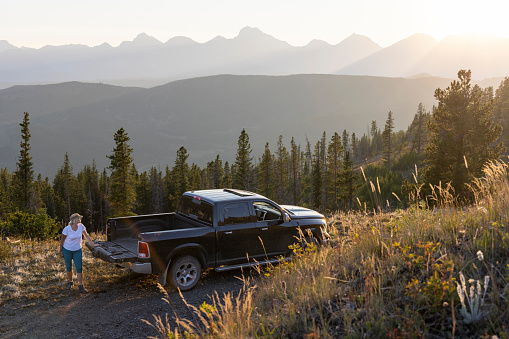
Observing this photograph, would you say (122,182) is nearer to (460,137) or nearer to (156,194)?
(156,194)

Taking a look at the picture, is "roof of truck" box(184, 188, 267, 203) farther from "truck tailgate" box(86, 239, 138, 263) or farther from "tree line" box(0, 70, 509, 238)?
"tree line" box(0, 70, 509, 238)

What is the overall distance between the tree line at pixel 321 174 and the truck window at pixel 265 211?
7.44 m

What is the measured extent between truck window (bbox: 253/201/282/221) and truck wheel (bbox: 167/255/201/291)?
1.98m

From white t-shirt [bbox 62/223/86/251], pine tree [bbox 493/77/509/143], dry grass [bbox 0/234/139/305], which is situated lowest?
dry grass [bbox 0/234/139/305]

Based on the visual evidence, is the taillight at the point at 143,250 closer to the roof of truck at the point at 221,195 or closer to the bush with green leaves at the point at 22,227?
the roof of truck at the point at 221,195

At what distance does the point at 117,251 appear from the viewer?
848 centimetres

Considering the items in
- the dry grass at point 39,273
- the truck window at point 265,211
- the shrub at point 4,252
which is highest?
the truck window at point 265,211

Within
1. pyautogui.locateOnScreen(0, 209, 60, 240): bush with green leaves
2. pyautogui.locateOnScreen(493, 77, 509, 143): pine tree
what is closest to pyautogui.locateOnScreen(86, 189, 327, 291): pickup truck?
pyautogui.locateOnScreen(0, 209, 60, 240): bush with green leaves

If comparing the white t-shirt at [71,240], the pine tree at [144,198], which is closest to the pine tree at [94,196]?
the pine tree at [144,198]

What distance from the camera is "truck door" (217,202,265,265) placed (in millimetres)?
8758

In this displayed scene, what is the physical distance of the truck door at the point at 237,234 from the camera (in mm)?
8758

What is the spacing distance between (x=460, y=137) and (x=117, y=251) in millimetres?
25323

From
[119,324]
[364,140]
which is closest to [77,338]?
[119,324]

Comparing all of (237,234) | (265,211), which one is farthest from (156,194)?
(237,234)
